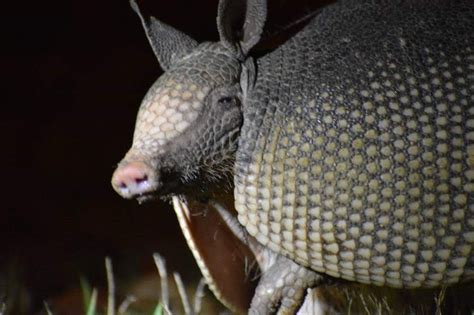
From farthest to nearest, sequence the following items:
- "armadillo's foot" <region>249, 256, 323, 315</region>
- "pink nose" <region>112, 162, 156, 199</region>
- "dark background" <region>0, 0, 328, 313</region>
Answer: "dark background" <region>0, 0, 328, 313</region>, "armadillo's foot" <region>249, 256, 323, 315</region>, "pink nose" <region>112, 162, 156, 199</region>

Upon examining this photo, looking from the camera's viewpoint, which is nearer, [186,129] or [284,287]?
[186,129]

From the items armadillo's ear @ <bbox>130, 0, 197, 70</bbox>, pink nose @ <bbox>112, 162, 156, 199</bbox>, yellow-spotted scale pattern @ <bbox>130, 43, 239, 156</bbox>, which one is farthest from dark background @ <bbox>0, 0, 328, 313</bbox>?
pink nose @ <bbox>112, 162, 156, 199</bbox>

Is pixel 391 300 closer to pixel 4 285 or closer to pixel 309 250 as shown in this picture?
pixel 309 250

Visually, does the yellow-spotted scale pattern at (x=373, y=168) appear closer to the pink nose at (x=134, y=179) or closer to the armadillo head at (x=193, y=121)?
the armadillo head at (x=193, y=121)

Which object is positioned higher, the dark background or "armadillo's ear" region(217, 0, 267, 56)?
"armadillo's ear" region(217, 0, 267, 56)

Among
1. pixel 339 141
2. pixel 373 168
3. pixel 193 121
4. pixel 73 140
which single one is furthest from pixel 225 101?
pixel 73 140

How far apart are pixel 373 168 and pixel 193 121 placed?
0.71m

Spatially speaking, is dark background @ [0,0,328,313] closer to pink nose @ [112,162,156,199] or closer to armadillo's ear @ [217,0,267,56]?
armadillo's ear @ [217,0,267,56]

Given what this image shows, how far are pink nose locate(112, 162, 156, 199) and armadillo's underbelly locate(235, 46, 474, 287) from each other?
399mm

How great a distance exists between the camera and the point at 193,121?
132 inches

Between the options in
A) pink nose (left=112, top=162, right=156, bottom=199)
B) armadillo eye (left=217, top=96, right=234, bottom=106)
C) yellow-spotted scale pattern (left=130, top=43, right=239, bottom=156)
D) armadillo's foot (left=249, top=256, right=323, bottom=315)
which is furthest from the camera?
armadillo's foot (left=249, top=256, right=323, bottom=315)

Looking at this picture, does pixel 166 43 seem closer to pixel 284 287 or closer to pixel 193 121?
pixel 193 121

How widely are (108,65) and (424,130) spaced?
3.30m

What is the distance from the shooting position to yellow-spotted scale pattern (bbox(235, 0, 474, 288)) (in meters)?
3.21
